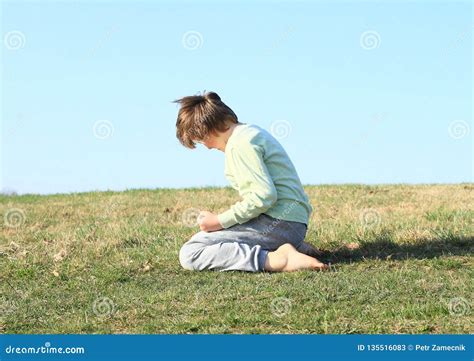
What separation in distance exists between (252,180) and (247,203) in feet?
0.74

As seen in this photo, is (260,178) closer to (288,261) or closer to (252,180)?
(252,180)

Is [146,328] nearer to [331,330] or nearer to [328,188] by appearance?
[331,330]

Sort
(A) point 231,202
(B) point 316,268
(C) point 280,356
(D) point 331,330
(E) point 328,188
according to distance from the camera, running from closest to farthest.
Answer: (C) point 280,356 → (D) point 331,330 → (B) point 316,268 → (A) point 231,202 → (E) point 328,188

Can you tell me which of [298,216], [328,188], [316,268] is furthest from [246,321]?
[328,188]

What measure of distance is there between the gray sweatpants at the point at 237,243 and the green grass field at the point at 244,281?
0.46ft

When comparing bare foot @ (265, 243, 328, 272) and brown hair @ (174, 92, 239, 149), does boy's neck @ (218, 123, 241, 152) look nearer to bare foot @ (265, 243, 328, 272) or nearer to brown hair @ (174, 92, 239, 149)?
brown hair @ (174, 92, 239, 149)

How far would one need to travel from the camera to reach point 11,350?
17.0 feet

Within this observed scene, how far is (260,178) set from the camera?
6777 mm

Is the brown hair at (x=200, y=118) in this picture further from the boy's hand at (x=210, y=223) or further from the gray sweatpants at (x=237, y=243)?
the gray sweatpants at (x=237, y=243)

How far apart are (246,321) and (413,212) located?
5.72m

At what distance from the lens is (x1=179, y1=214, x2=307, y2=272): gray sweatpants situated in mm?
6970

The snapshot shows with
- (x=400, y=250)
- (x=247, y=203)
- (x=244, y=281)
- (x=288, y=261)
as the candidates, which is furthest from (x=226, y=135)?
(x=400, y=250)

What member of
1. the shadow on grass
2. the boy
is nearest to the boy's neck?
the boy

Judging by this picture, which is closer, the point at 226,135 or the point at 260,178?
the point at 260,178
